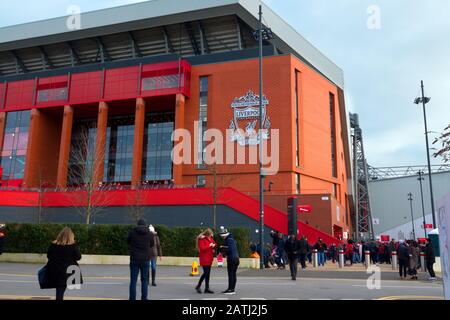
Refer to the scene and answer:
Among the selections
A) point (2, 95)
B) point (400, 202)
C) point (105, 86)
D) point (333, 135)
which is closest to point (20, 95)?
point (2, 95)

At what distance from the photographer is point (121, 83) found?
47.4m

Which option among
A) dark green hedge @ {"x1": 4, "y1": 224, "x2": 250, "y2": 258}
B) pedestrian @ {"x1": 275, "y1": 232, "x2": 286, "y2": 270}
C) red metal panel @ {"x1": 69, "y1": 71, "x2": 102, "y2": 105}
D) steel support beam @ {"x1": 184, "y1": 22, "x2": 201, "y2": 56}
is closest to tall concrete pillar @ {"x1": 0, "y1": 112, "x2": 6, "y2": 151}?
red metal panel @ {"x1": 69, "y1": 71, "x2": 102, "y2": 105}

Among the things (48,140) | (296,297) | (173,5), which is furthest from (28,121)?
(296,297)

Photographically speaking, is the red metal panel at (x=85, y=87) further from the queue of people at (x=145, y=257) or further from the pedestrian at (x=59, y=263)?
the pedestrian at (x=59, y=263)

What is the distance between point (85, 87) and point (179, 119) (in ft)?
43.6

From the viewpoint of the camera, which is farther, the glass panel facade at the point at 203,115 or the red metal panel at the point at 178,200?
the glass panel facade at the point at 203,115

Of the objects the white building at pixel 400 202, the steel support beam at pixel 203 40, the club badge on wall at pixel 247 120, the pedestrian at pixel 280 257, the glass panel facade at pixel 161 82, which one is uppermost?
the steel support beam at pixel 203 40

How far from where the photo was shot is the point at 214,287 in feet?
39.7

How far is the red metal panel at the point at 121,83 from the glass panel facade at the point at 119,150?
6.76 metres

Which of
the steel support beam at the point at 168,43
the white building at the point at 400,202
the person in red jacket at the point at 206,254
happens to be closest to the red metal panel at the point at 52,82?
the steel support beam at the point at 168,43

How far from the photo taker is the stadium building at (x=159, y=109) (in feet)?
121

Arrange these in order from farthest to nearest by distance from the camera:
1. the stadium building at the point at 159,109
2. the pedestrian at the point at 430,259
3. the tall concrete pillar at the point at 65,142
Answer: the tall concrete pillar at the point at 65,142 → the stadium building at the point at 159,109 → the pedestrian at the point at 430,259

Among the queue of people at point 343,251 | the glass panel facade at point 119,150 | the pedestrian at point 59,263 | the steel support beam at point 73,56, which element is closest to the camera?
the pedestrian at point 59,263

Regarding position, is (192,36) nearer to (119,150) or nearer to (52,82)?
(119,150)
